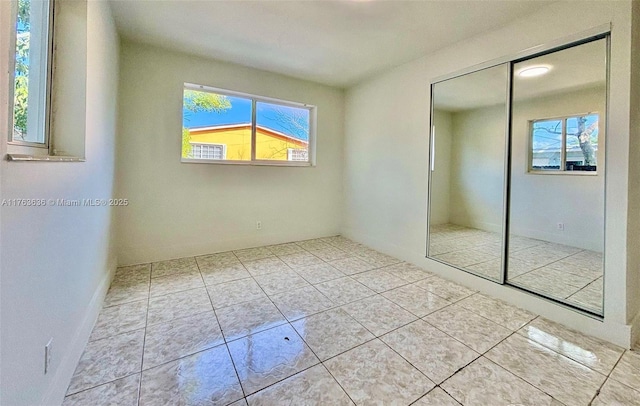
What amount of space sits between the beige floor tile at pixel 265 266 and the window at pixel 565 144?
9.79 feet

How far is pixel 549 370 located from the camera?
153cm

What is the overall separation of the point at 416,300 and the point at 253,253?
2238 millimetres

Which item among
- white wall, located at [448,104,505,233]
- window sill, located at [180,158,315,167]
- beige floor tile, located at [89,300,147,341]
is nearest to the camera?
beige floor tile, located at [89,300,147,341]

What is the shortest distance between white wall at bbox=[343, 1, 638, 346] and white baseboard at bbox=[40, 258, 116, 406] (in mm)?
3137

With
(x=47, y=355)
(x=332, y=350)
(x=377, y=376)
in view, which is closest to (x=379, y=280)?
(x=332, y=350)

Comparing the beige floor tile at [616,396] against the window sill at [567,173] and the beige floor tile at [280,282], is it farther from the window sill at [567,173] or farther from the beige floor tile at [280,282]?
the beige floor tile at [280,282]

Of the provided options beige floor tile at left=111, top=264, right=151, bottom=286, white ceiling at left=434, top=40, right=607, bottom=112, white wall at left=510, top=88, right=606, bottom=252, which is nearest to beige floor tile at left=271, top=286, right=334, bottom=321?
beige floor tile at left=111, top=264, right=151, bottom=286

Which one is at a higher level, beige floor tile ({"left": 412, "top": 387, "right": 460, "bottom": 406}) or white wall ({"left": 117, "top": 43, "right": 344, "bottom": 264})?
white wall ({"left": 117, "top": 43, "right": 344, "bottom": 264})

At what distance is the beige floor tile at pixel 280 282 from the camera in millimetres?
2580

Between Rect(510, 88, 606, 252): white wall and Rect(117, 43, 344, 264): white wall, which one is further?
Answer: Rect(117, 43, 344, 264): white wall

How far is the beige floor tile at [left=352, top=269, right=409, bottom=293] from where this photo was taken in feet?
8.68

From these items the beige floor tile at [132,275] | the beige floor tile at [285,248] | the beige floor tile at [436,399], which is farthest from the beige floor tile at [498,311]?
the beige floor tile at [132,275]

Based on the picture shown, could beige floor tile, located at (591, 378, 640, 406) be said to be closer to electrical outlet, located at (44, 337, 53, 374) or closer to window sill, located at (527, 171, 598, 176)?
window sill, located at (527, 171, 598, 176)

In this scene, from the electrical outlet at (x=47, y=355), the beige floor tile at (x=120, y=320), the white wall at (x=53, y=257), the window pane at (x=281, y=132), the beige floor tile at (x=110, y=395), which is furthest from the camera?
the window pane at (x=281, y=132)
